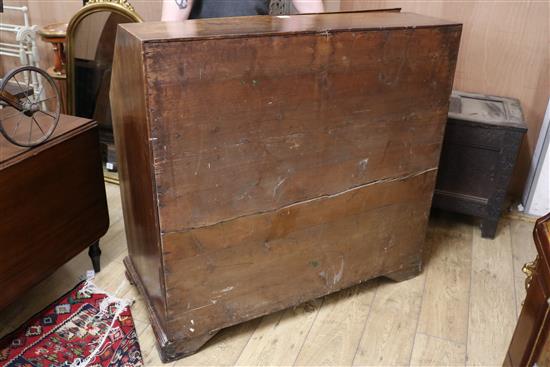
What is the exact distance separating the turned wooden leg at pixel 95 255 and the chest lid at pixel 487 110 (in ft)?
4.76

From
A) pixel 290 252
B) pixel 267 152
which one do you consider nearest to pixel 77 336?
pixel 290 252

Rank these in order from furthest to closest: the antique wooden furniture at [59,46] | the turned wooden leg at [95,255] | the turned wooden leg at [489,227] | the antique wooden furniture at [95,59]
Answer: the antique wooden furniture at [59,46] < the antique wooden furniture at [95,59] < the turned wooden leg at [489,227] < the turned wooden leg at [95,255]

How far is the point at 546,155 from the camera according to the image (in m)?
2.18

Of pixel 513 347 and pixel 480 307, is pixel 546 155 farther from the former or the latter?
pixel 513 347

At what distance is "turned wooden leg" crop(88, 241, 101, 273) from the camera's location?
6.04ft

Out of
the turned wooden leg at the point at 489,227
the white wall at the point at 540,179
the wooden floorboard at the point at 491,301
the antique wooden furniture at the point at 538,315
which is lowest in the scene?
the wooden floorboard at the point at 491,301

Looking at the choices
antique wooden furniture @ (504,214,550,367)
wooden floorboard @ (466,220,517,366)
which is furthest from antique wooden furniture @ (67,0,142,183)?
antique wooden furniture @ (504,214,550,367)

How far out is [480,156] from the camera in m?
2.06

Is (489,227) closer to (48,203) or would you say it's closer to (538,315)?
(538,315)

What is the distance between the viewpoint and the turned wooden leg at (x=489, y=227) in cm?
214

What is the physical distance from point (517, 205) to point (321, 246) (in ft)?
4.25

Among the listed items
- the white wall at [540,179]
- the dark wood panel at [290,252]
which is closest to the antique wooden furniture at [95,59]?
the dark wood panel at [290,252]

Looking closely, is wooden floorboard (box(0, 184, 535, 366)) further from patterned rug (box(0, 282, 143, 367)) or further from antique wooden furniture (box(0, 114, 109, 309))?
antique wooden furniture (box(0, 114, 109, 309))

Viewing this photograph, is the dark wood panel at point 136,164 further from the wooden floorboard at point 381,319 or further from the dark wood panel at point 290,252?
the wooden floorboard at point 381,319
